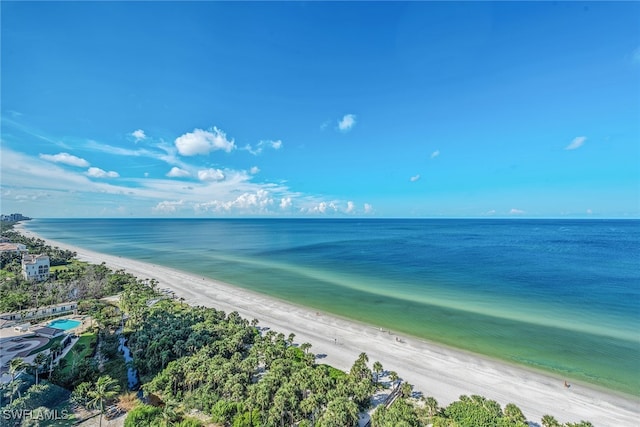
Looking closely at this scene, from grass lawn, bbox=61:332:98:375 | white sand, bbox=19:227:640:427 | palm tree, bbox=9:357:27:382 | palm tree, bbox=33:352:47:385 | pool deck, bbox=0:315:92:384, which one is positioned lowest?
white sand, bbox=19:227:640:427

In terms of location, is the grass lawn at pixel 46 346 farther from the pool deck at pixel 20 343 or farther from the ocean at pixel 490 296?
the ocean at pixel 490 296

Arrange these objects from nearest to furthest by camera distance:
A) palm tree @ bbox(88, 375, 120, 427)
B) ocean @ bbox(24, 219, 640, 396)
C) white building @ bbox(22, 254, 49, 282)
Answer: palm tree @ bbox(88, 375, 120, 427)
ocean @ bbox(24, 219, 640, 396)
white building @ bbox(22, 254, 49, 282)

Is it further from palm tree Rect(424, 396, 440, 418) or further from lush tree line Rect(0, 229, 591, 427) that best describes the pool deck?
palm tree Rect(424, 396, 440, 418)

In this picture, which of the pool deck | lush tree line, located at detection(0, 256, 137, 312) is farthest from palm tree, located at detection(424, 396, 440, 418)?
lush tree line, located at detection(0, 256, 137, 312)

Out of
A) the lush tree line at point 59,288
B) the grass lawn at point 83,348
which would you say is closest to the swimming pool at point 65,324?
the grass lawn at point 83,348

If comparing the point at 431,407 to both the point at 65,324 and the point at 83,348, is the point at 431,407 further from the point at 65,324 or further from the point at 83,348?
the point at 65,324

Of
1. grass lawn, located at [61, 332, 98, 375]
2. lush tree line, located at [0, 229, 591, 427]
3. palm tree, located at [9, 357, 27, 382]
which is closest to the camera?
lush tree line, located at [0, 229, 591, 427]
